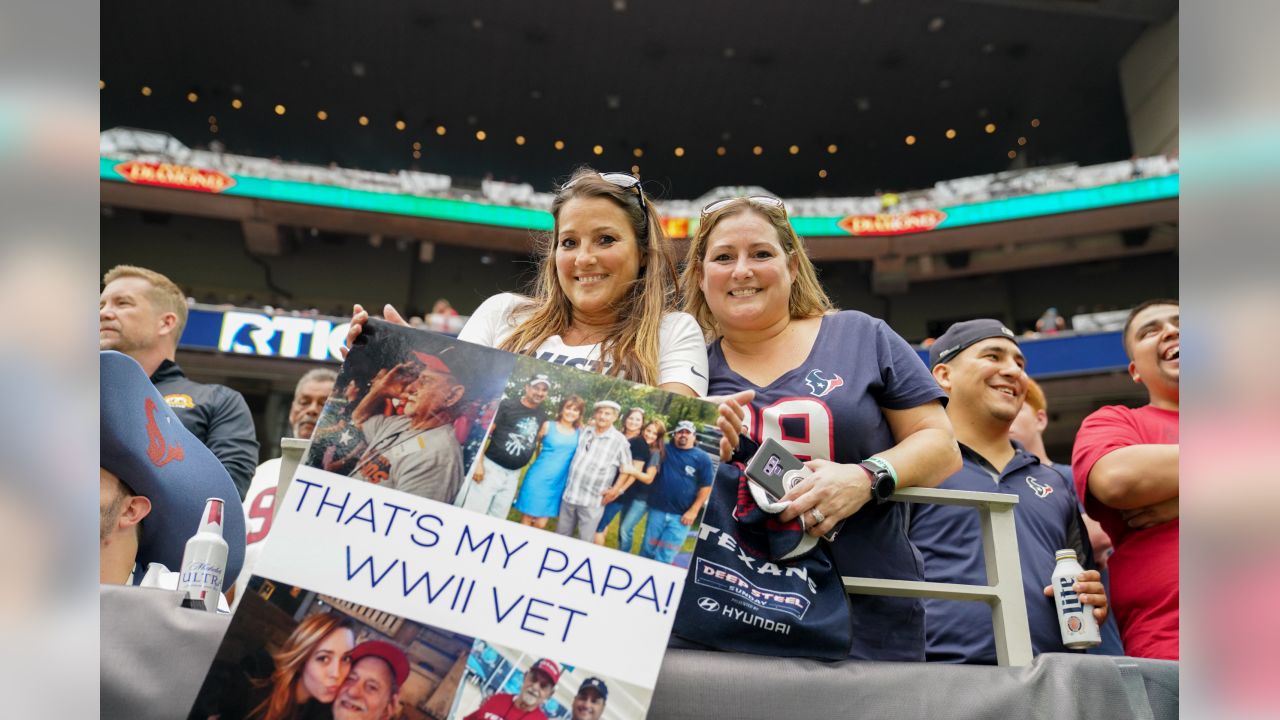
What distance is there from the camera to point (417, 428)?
139 cm

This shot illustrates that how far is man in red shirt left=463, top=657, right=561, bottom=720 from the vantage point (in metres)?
1.19

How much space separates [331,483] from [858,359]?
3.44ft

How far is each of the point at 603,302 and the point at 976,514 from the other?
1129 millimetres

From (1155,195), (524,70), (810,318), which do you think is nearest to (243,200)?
(524,70)

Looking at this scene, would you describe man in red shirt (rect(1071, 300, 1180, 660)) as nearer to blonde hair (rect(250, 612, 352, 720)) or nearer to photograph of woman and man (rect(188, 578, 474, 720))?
photograph of woman and man (rect(188, 578, 474, 720))

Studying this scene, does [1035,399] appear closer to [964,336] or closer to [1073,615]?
[964,336]

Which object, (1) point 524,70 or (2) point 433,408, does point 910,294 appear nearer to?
(1) point 524,70

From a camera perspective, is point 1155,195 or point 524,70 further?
point 524,70

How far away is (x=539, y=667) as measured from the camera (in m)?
1.22

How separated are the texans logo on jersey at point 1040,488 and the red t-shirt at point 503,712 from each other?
5.85 feet

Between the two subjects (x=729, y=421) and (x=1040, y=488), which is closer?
(x=729, y=421)

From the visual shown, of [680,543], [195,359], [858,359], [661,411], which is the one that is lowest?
[680,543]

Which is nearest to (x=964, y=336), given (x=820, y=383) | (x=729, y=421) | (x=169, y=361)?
(x=820, y=383)

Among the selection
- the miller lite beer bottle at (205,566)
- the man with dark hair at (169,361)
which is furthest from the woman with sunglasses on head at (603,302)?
the man with dark hair at (169,361)
